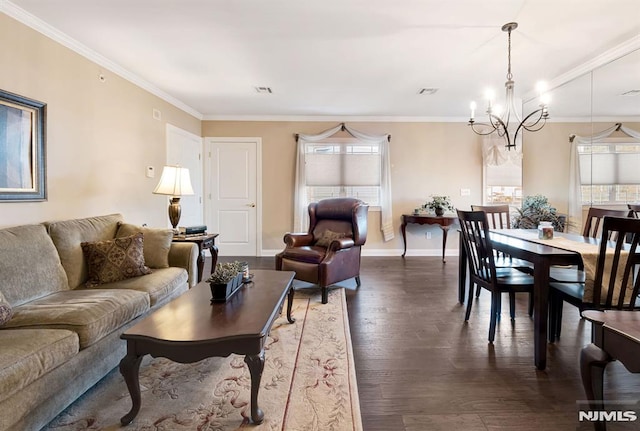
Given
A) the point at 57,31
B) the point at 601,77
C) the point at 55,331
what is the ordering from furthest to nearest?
the point at 601,77 → the point at 57,31 → the point at 55,331

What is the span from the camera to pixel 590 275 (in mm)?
2008

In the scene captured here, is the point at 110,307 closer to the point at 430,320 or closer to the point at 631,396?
the point at 430,320

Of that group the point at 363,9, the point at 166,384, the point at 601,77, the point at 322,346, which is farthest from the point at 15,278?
the point at 601,77

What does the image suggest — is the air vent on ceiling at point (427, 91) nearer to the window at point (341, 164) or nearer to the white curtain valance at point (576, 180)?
the window at point (341, 164)

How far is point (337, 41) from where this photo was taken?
2928 millimetres

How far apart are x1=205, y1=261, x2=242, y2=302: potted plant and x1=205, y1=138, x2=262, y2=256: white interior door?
3.64m

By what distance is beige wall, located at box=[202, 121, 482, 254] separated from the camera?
5715 mm

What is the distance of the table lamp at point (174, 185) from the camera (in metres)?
3.47

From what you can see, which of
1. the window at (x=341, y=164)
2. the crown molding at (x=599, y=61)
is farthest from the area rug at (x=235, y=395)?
the crown molding at (x=599, y=61)

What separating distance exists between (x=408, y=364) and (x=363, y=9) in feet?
8.53

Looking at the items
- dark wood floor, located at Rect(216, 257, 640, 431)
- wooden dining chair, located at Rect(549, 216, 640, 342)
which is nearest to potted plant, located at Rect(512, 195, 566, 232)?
dark wood floor, located at Rect(216, 257, 640, 431)

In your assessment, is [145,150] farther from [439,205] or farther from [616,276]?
[616,276]

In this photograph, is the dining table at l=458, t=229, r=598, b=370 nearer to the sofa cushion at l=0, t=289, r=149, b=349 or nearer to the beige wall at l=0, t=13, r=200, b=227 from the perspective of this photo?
the sofa cushion at l=0, t=289, r=149, b=349

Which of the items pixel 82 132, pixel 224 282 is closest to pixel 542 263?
pixel 224 282
